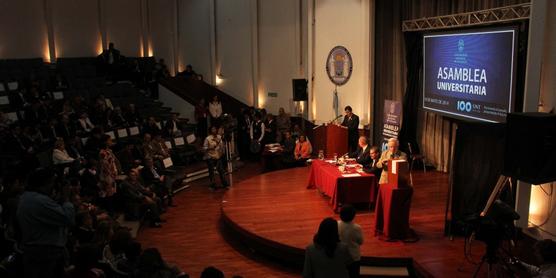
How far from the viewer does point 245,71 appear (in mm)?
15484

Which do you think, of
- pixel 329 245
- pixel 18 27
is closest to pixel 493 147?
pixel 329 245

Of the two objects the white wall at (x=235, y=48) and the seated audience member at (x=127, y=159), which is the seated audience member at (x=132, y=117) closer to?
the seated audience member at (x=127, y=159)

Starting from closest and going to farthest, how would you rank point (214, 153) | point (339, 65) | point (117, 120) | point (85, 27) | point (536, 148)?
point (536, 148) → point (214, 153) → point (117, 120) → point (339, 65) → point (85, 27)

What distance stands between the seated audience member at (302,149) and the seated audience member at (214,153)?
64.2 inches

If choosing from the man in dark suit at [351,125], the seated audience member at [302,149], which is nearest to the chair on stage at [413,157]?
the man in dark suit at [351,125]

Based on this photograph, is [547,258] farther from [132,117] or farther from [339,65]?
[132,117]

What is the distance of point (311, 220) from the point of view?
765 cm

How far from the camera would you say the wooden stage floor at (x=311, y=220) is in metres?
6.27

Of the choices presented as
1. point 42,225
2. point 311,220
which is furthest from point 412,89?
point 42,225

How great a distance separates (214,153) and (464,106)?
4.87 metres

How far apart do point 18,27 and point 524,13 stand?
1236 centimetres

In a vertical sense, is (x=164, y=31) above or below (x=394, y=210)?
above

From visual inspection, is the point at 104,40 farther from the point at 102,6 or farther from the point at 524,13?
the point at 524,13

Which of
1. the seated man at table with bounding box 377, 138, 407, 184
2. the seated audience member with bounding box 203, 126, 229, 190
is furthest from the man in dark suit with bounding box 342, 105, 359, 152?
the seated man at table with bounding box 377, 138, 407, 184
